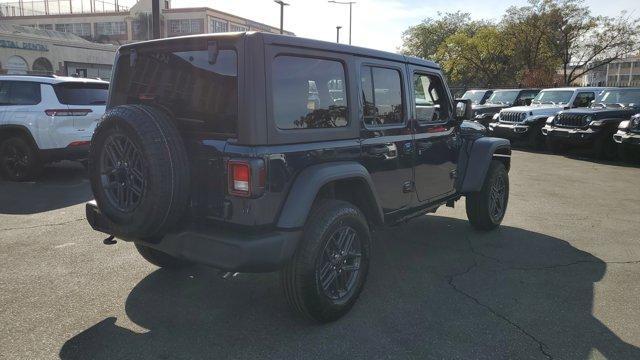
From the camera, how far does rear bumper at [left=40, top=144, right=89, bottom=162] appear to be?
302 inches

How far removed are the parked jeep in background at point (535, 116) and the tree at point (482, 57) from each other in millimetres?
23746

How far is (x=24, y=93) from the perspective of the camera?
774cm

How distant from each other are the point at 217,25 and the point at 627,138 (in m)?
69.5

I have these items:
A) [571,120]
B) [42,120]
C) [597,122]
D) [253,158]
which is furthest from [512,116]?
[253,158]

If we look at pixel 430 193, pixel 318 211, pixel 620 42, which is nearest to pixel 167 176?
pixel 318 211

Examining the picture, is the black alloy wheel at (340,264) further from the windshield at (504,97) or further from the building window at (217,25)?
the building window at (217,25)

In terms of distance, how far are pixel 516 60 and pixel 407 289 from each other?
37.1 metres

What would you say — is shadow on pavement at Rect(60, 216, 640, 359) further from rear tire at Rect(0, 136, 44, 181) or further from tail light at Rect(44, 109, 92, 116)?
rear tire at Rect(0, 136, 44, 181)

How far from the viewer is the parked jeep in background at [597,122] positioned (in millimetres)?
11719

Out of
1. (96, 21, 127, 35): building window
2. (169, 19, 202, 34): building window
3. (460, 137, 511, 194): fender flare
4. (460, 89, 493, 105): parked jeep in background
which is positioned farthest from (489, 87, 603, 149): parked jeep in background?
(96, 21, 127, 35): building window

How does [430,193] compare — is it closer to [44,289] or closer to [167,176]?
[167,176]

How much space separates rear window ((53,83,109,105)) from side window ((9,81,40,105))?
309 millimetres

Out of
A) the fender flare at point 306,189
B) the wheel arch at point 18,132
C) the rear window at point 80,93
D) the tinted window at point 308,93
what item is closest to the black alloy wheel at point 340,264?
the fender flare at point 306,189

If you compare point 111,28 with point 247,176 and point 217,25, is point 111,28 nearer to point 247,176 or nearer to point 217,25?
point 217,25
